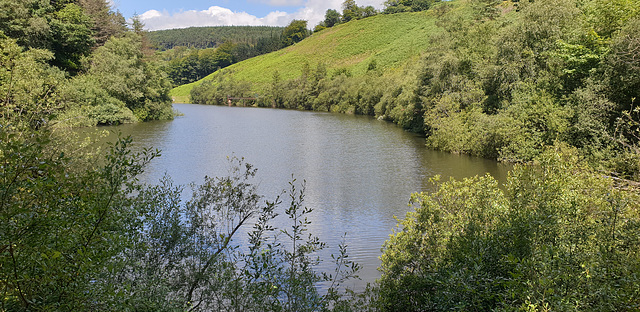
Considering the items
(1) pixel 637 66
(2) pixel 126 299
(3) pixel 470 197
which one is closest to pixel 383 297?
(3) pixel 470 197

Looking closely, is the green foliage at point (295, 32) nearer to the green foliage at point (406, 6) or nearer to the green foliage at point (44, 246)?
the green foliage at point (406, 6)

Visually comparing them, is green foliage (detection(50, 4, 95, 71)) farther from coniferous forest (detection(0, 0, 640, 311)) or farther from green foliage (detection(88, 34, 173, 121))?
green foliage (detection(88, 34, 173, 121))

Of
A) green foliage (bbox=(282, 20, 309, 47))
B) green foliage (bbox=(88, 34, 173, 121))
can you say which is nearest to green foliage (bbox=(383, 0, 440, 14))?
green foliage (bbox=(282, 20, 309, 47))

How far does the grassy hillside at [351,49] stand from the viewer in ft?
283

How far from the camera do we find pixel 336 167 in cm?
2430

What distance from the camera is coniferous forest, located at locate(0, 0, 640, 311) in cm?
457

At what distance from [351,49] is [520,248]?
99.0 meters

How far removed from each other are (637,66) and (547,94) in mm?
6159

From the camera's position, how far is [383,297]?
776 cm

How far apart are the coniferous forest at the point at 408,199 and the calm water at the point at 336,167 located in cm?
104

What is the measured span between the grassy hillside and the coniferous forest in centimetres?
2959

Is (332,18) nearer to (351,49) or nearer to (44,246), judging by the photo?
(351,49)

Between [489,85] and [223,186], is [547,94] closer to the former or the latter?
[489,85]

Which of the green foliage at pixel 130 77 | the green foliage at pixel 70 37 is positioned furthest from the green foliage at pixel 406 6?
the green foliage at pixel 70 37
